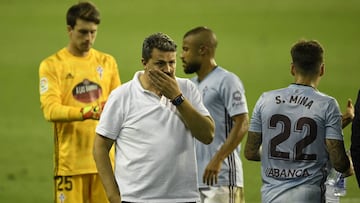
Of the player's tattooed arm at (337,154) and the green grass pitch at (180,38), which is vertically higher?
the green grass pitch at (180,38)

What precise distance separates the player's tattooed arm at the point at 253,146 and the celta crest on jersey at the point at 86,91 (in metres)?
1.67

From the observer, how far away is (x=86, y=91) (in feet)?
23.9

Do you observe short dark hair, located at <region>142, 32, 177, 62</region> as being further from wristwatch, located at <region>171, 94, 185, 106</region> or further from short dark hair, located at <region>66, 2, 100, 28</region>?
short dark hair, located at <region>66, 2, 100, 28</region>

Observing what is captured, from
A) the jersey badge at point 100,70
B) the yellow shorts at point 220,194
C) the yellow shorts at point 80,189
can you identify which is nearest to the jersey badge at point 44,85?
the jersey badge at point 100,70

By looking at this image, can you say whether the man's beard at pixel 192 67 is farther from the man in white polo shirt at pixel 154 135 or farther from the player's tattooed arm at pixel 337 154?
the player's tattooed arm at pixel 337 154

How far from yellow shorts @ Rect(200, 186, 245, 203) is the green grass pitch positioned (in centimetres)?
475

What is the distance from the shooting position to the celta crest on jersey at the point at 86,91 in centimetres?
726

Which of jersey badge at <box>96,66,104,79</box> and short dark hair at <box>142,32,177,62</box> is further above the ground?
short dark hair at <box>142,32,177,62</box>

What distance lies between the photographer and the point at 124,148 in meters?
5.61

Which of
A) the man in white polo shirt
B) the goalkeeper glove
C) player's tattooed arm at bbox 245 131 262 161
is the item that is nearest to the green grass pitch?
the goalkeeper glove

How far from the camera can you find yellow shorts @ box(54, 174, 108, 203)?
23.5 feet

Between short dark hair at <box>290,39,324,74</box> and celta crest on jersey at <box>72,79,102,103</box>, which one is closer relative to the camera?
short dark hair at <box>290,39,324,74</box>

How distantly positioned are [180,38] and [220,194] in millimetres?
7080

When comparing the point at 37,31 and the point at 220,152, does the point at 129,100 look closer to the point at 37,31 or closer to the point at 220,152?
the point at 220,152
